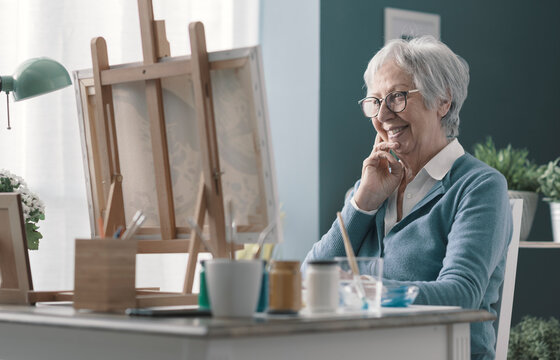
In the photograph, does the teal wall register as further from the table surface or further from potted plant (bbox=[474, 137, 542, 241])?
the table surface

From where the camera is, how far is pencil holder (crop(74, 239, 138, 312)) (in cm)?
142

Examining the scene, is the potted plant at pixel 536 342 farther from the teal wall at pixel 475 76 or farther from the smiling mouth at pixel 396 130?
the smiling mouth at pixel 396 130

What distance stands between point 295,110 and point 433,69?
1.28 metres

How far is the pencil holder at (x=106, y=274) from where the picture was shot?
1.42m

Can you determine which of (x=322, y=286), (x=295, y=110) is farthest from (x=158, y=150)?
(x=295, y=110)

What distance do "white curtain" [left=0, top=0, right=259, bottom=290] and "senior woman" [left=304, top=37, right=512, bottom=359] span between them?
3.96ft

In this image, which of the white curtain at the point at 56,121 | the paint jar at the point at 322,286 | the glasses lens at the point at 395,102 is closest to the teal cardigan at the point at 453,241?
the glasses lens at the point at 395,102

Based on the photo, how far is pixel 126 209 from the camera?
185 cm

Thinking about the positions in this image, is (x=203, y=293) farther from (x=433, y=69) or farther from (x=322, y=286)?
(x=433, y=69)

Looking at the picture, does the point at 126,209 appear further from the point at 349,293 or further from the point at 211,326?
the point at 211,326

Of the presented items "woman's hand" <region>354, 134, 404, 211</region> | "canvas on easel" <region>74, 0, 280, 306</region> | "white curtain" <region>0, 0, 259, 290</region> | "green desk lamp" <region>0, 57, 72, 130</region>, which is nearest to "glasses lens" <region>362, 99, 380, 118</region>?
"woman's hand" <region>354, 134, 404, 211</region>

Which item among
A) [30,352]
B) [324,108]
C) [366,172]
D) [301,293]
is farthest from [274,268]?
[324,108]

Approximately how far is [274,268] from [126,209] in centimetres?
59

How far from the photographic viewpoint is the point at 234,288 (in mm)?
1258
